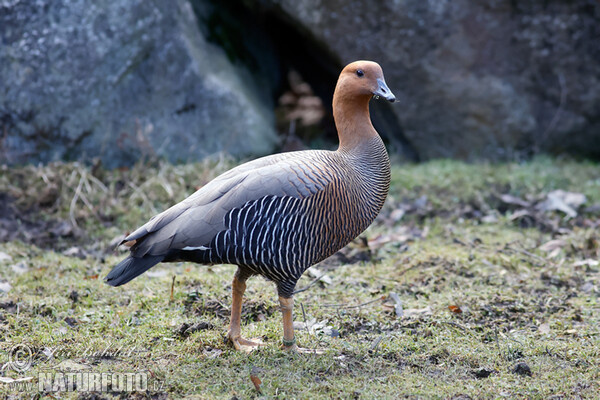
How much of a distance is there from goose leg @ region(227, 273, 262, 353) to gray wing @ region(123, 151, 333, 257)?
1.63 ft

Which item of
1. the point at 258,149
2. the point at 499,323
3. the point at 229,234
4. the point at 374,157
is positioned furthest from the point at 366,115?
the point at 258,149

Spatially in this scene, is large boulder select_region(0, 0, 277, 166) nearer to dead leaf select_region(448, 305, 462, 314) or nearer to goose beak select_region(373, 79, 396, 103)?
goose beak select_region(373, 79, 396, 103)

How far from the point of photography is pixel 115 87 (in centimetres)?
698


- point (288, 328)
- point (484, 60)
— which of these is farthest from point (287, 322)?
point (484, 60)

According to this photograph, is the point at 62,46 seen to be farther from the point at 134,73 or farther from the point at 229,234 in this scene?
the point at 229,234

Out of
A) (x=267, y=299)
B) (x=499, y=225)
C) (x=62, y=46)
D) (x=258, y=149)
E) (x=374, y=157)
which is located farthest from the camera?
(x=258, y=149)

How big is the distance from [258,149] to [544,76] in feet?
11.7

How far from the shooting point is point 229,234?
372 cm

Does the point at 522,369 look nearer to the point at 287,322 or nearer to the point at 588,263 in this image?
the point at 287,322

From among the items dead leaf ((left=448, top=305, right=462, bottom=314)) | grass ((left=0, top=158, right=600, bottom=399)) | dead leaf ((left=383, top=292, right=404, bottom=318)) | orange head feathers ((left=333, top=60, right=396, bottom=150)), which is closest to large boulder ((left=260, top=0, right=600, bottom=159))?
grass ((left=0, top=158, right=600, bottom=399))

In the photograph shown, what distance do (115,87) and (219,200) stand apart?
3.74 m

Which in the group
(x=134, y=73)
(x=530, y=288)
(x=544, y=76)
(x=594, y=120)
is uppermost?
(x=134, y=73)

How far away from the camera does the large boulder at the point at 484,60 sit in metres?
7.36

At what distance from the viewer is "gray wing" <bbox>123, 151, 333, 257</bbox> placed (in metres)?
3.71
